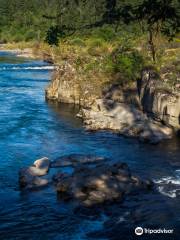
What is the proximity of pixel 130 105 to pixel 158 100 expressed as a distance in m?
2.49

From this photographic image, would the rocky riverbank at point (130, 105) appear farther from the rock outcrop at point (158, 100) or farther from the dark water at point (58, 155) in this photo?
the dark water at point (58, 155)

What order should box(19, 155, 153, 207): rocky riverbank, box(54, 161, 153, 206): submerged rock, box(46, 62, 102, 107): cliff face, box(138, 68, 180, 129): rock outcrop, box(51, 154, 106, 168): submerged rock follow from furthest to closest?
1. box(46, 62, 102, 107): cliff face
2. box(138, 68, 180, 129): rock outcrop
3. box(51, 154, 106, 168): submerged rock
4. box(19, 155, 153, 207): rocky riverbank
5. box(54, 161, 153, 206): submerged rock

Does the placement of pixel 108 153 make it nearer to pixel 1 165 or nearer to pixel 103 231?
pixel 1 165

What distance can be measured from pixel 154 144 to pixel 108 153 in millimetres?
3824

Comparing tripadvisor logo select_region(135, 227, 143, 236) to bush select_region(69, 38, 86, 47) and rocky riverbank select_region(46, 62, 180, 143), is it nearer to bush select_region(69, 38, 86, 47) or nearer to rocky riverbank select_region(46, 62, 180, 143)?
rocky riverbank select_region(46, 62, 180, 143)

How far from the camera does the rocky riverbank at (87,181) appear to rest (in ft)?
62.0

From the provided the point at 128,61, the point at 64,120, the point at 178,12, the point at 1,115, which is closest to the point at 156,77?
the point at 128,61

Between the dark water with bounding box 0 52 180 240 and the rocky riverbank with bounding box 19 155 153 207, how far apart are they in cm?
55

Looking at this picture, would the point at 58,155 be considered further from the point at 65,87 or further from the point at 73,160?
the point at 65,87

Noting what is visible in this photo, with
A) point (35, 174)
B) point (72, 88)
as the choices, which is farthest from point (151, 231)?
point (72, 88)

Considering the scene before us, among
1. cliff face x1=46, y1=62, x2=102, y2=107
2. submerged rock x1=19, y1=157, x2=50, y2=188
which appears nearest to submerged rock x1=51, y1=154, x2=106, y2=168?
submerged rock x1=19, y1=157, x2=50, y2=188

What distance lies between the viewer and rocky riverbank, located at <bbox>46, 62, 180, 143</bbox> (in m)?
30.1

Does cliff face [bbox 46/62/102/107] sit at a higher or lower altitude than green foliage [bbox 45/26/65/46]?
lower

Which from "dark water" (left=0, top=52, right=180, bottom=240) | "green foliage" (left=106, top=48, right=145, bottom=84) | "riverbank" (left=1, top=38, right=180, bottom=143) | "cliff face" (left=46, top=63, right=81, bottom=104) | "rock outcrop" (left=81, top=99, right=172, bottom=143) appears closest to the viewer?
"dark water" (left=0, top=52, right=180, bottom=240)
